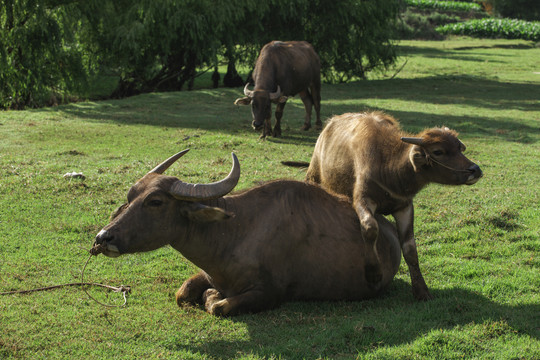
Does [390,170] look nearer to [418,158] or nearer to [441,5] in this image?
[418,158]

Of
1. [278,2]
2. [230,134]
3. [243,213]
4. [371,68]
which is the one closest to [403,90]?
[371,68]

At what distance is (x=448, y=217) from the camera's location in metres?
8.99

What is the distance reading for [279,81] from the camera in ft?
50.9

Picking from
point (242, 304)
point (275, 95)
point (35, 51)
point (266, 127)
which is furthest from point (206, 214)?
point (35, 51)

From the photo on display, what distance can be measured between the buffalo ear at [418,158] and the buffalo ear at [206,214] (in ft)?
5.91

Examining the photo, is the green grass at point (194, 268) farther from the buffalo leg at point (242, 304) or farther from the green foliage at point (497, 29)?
the green foliage at point (497, 29)

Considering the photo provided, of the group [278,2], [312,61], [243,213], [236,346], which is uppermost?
[278,2]

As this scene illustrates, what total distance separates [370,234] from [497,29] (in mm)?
58085

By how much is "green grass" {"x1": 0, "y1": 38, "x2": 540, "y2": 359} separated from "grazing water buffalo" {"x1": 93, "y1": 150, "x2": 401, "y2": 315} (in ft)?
0.65

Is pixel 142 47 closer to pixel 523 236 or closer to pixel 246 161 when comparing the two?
pixel 246 161

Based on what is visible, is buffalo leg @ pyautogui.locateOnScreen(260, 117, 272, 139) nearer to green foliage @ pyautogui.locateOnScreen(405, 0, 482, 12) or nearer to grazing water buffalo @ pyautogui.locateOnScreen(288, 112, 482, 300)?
grazing water buffalo @ pyautogui.locateOnScreen(288, 112, 482, 300)

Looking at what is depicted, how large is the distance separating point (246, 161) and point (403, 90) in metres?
14.2

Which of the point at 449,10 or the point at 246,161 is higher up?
the point at 449,10

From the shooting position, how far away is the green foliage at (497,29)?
185 feet
